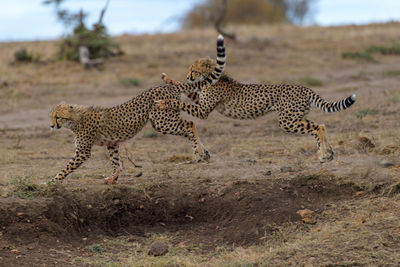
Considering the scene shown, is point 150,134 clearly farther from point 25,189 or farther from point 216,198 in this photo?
point 25,189

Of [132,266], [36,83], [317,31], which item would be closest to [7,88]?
[36,83]

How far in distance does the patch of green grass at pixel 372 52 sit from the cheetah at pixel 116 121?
11.1 m

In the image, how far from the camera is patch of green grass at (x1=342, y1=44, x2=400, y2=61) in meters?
17.3

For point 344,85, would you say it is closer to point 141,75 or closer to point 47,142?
point 141,75

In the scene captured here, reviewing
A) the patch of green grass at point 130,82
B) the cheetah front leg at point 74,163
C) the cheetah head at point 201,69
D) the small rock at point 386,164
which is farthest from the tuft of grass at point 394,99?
the cheetah front leg at point 74,163

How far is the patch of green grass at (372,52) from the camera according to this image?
56.9 feet

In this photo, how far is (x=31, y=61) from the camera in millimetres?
15648

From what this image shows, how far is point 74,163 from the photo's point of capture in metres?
6.36

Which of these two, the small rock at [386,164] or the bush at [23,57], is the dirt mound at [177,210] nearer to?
the small rock at [386,164]

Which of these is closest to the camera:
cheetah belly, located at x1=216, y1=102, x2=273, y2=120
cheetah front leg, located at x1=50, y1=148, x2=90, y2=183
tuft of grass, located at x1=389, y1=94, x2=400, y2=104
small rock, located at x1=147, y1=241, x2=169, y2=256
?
small rock, located at x1=147, y1=241, x2=169, y2=256

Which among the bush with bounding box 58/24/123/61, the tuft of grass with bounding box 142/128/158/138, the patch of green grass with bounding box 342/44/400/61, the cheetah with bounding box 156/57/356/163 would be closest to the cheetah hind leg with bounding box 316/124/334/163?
the cheetah with bounding box 156/57/356/163

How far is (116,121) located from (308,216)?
7.52ft

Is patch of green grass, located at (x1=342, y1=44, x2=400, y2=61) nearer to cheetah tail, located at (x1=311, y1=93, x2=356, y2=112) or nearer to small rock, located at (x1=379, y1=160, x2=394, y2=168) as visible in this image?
cheetah tail, located at (x1=311, y1=93, x2=356, y2=112)

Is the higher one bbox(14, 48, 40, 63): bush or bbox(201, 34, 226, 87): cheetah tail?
bbox(201, 34, 226, 87): cheetah tail
